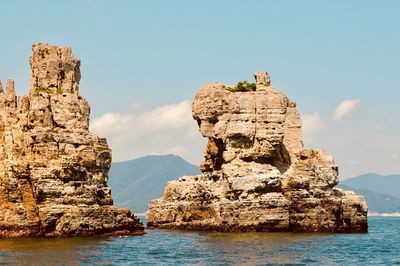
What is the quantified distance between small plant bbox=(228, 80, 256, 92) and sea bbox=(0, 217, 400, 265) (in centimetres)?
2214

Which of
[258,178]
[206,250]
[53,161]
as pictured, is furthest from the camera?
[258,178]

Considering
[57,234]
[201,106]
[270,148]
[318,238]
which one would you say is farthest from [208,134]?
[57,234]

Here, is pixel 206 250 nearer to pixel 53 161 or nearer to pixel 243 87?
pixel 53 161

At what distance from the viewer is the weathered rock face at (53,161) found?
76.9m

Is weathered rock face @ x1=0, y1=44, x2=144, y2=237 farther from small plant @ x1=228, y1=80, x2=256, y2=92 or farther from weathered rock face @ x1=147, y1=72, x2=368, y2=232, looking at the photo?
small plant @ x1=228, y1=80, x2=256, y2=92

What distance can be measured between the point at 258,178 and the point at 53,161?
2630 centimetres

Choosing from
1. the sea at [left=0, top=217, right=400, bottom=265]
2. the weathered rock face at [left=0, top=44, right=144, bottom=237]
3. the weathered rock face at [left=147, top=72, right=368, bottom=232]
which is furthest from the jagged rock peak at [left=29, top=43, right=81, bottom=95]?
the weathered rock face at [left=147, top=72, right=368, bottom=232]

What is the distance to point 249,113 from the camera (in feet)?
326

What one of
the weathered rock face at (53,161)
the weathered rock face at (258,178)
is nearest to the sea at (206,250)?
the weathered rock face at (53,161)

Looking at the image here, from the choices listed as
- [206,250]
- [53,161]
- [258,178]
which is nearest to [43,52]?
[53,161]

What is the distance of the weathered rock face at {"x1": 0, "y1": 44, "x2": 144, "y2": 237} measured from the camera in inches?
3027

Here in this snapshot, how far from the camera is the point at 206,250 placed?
72.3 meters

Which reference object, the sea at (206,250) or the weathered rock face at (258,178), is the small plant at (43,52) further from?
the weathered rock face at (258,178)

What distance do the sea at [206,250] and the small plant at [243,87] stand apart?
72.6 feet
